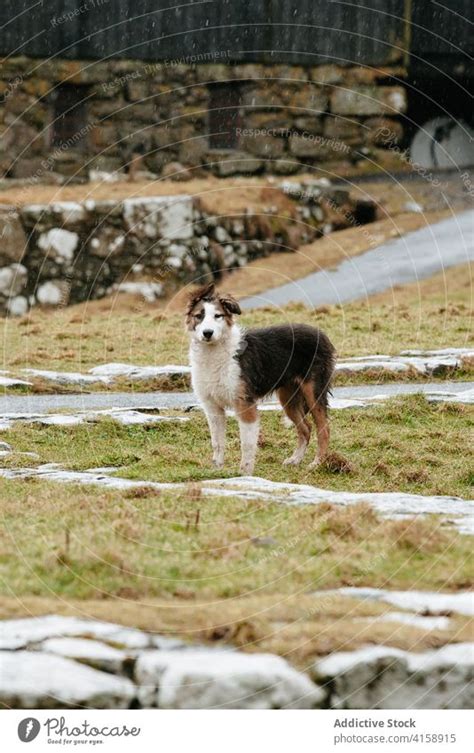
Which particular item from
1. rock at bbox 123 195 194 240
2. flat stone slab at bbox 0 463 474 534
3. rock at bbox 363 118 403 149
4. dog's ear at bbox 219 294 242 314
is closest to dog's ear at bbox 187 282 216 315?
dog's ear at bbox 219 294 242 314

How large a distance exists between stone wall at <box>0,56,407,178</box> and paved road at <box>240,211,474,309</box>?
5.53 meters

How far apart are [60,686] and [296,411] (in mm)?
7129

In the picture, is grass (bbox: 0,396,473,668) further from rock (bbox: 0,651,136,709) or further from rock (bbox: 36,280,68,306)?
rock (bbox: 36,280,68,306)

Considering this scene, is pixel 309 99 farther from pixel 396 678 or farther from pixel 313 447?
pixel 396 678

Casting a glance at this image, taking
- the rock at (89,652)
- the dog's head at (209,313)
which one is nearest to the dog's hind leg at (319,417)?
the dog's head at (209,313)

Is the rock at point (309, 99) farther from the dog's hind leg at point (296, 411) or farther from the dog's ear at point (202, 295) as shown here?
the dog's ear at point (202, 295)

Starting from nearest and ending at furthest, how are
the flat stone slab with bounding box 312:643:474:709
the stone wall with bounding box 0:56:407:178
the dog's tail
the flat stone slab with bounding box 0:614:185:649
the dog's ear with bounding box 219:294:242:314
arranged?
the flat stone slab with bounding box 312:643:474:709 → the flat stone slab with bounding box 0:614:185:649 → the dog's ear with bounding box 219:294:242:314 → the dog's tail → the stone wall with bounding box 0:56:407:178

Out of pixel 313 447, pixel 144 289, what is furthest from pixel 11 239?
pixel 313 447

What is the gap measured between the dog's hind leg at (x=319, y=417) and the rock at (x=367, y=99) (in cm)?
2908

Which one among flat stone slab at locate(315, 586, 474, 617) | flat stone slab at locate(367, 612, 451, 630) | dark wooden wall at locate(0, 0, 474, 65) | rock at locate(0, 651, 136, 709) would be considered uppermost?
dark wooden wall at locate(0, 0, 474, 65)

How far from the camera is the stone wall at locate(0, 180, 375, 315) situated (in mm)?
34281

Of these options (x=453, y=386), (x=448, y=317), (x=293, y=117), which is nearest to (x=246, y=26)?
(x=293, y=117)

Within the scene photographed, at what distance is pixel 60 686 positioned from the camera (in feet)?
29.9
